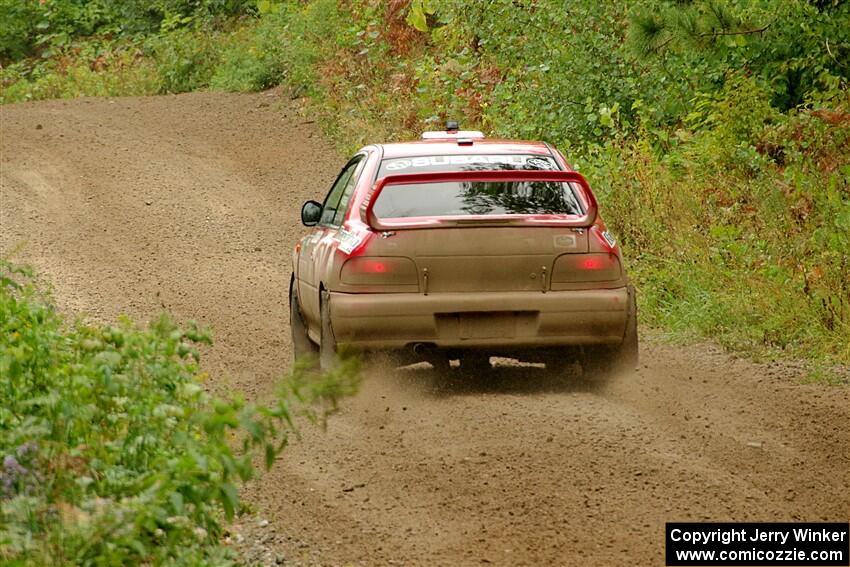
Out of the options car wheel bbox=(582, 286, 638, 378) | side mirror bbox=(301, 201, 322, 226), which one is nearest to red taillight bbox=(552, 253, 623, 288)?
car wheel bbox=(582, 286, 638, 378)

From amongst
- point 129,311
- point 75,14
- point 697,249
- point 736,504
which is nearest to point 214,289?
point 129,311

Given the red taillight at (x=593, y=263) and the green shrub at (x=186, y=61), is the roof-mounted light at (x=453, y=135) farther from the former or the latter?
the green shrub at (x=186, y=61)

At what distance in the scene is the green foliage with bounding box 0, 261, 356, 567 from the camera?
5066 millimetres

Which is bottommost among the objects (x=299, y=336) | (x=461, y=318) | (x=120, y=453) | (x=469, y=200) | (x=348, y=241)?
(x=299, y=336)

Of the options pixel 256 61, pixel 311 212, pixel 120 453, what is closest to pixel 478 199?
pixel 311 212

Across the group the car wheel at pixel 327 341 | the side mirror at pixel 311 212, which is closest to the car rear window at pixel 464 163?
the side mirror at pixel 311 212

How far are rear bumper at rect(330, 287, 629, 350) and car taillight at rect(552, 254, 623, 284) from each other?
4.1 inches

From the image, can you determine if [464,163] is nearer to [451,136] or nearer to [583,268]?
[451,136]

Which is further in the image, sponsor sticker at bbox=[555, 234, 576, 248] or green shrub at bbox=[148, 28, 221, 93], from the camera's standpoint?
green shrub at bbox=[148, 28, 221, 93]

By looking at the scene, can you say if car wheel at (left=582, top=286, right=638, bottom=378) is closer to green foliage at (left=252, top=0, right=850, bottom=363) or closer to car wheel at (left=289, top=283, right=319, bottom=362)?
green foliage at (left=252, top=0, right=850, bottom=363)

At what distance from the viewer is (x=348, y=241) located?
30.4ft

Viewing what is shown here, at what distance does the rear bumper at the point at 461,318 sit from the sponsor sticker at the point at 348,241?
11.8 inches

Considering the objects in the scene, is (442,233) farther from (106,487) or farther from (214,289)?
(214,289)

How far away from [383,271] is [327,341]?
0.60 m
